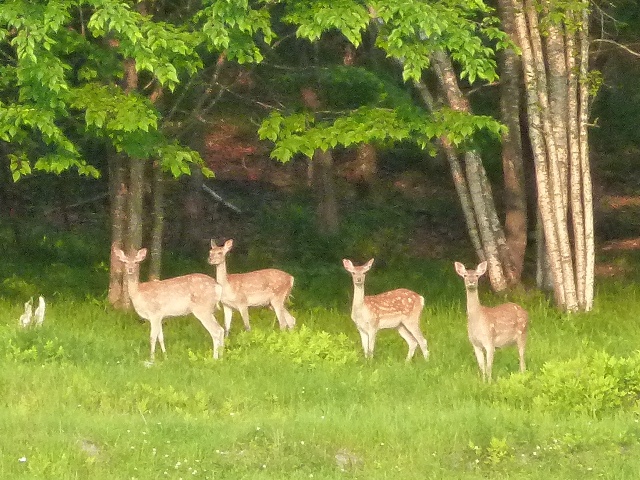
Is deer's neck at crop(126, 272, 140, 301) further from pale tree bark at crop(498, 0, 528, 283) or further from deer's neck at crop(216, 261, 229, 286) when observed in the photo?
pale tree bark at crop(498, 0, 528, 283)

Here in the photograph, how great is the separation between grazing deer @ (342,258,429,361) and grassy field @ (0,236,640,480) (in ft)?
0.64

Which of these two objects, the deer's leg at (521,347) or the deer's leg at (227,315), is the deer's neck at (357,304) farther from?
the deer's leg at (227,315)

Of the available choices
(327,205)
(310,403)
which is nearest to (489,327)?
(310,403)

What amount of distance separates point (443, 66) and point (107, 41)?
13.9 ft

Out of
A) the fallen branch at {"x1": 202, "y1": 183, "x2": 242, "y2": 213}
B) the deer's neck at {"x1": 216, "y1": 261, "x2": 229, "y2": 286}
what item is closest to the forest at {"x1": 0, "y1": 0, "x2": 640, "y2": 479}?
the deer's neck at {"x1": 216, "y1": 261, "x2": 229, "y2": 286}

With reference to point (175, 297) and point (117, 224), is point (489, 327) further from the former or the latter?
point (117, 224)

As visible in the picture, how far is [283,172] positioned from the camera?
2867cm

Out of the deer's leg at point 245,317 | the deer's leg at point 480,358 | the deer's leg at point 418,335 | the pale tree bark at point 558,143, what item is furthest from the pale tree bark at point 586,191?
the deer's leg at point 245,317

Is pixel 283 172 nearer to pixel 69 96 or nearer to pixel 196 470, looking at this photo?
pixel 69 96

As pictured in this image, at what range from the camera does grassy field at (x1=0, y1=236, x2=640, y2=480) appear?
28.1ft

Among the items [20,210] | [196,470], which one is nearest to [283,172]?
[20,210]

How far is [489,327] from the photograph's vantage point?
38.4ft

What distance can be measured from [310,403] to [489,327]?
2093 mm

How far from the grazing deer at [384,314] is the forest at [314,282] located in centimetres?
2
